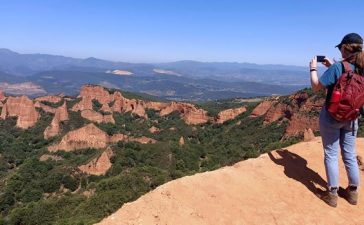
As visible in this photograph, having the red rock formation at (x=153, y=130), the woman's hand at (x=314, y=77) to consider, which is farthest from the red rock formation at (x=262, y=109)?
the woman's hand at (x=314, y=77)

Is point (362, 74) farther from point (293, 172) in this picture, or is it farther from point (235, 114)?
point (235, 114)

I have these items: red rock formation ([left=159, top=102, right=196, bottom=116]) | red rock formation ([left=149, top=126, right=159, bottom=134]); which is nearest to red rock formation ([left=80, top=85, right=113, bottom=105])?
red rock formation ([left=159, top=102, right=196, bottom=116])

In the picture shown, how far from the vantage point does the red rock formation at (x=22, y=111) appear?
8962 centimetres

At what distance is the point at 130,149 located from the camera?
6219cm

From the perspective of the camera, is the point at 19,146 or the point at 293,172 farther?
the point at 19,146

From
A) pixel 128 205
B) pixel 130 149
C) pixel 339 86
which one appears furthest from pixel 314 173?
pixel 130 149

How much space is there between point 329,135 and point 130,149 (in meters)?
56.0

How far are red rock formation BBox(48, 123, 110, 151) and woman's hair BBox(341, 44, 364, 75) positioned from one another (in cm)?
6534

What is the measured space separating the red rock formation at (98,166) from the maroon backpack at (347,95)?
1949 inches

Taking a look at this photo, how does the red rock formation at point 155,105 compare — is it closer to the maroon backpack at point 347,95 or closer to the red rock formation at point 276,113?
the red rock formation at point 276,113

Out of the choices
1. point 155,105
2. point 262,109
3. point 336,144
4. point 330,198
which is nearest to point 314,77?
point 336,144

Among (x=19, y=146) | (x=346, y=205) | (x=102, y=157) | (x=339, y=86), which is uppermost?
(x=339, y=86)

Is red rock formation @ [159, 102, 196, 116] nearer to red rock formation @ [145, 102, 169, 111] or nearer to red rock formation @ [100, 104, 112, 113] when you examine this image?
red rock formation @ [145, 102, 169, 111]

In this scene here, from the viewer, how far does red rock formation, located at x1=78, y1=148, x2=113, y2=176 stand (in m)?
54.0
